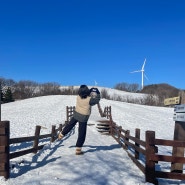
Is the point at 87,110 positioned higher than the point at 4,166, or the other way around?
the point at 87,110

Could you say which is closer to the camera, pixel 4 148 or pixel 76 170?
pixel 4 148

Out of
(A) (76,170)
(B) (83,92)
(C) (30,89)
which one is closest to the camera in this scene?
(A) (76,170)

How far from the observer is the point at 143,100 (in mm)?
94312

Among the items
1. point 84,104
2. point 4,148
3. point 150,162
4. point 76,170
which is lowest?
point 76,170

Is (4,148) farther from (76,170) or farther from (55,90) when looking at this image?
(55,90)

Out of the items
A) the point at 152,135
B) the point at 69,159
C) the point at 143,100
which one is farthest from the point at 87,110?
the point at 143,100

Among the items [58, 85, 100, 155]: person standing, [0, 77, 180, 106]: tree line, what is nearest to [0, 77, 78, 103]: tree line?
[0, 77, 180, 106]: tree line

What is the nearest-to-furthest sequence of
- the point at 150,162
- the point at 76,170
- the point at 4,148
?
the point at 4,148 < the point at 150,162 < the point at 76,170

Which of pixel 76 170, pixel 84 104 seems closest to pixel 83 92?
pixel 84 104

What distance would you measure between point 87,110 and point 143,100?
85.3 metres

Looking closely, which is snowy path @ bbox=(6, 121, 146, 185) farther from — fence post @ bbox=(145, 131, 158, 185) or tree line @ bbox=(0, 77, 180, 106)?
tree line @ bbox=(0, 77, 180, 106)

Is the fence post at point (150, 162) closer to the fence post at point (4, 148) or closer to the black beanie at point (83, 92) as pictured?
the black beanie at point (83, 92)

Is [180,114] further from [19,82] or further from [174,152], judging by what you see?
[19,82]

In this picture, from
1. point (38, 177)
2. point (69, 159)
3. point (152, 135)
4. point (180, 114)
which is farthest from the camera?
point (69, 159)
